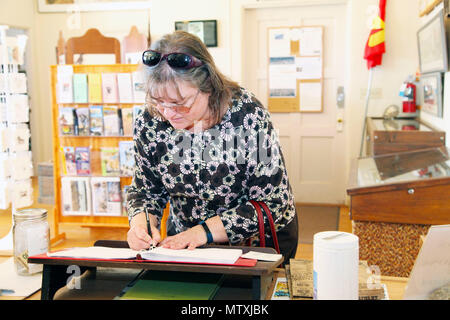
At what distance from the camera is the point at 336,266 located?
952mm

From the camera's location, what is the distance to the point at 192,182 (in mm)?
1599

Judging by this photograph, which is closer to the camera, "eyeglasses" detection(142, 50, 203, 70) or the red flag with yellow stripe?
"eyeglasses" detection(142, 50, 203, 70)

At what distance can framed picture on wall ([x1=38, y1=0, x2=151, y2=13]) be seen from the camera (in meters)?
6.73

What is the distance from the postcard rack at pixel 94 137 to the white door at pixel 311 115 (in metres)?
1.96

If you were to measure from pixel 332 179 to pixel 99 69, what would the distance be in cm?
291

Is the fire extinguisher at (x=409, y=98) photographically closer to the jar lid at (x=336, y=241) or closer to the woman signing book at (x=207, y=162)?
the woman signing book at (x=207, y=162)

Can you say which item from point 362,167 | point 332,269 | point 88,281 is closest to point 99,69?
point 362,167

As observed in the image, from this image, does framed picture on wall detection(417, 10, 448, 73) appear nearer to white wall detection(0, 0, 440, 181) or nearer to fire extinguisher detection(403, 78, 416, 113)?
fire extinguisher detection(403, 78, 416, 113)

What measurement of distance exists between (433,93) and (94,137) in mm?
2817

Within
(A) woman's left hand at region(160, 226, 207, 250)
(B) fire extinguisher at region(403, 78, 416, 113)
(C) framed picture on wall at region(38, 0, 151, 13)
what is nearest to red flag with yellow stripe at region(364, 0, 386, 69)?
(B) fire extinguisher at region(403, 78, 416, 113)

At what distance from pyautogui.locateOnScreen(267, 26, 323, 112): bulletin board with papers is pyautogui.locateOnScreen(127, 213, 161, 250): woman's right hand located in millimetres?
4253

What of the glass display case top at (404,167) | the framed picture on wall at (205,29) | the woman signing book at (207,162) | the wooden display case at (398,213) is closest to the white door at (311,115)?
the framed picture on wall at (205,29)

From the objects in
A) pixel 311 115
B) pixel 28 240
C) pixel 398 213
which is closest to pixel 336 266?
pixel 28 240
